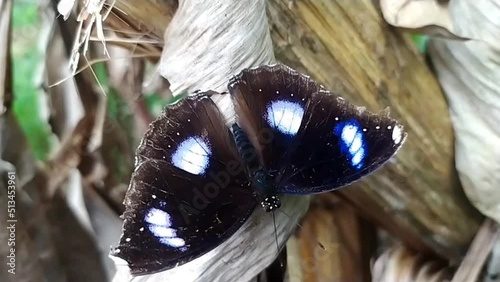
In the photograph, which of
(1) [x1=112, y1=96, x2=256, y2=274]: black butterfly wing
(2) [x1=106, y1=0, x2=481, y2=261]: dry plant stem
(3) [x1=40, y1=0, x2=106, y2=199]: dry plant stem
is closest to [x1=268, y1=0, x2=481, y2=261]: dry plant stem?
(2) [x1=106, y1=0, x2=481, y2=261]: dry plant stem

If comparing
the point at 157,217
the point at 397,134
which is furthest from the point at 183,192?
the point at 397,134

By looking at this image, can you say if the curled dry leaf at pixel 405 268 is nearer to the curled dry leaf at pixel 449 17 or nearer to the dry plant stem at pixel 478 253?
the dry plant stem at pixel 478 253

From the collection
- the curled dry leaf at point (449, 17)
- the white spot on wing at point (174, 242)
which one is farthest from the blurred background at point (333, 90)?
the white spot on wing at point (174, 242)

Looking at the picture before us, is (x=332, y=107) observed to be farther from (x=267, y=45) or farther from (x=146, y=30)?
(x=146, y=30)

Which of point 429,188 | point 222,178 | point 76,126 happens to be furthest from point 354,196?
point 76,126

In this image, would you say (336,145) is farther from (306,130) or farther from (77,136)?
(77,136)
